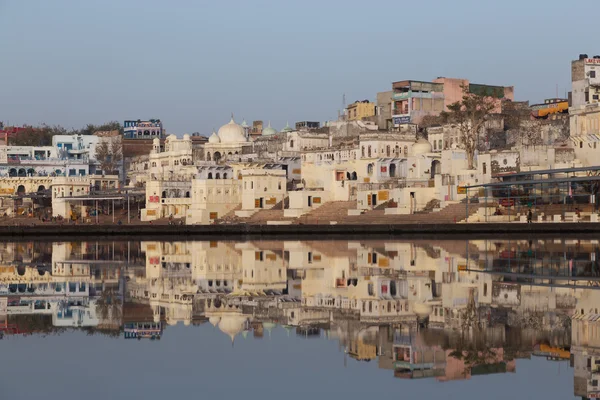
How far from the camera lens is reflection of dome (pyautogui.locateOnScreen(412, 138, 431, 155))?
228 feet

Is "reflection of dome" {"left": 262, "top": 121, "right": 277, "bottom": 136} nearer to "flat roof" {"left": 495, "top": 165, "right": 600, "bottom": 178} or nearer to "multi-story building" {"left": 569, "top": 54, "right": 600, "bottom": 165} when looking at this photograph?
"multi-story building" {"left": 569, "top": 54, "right": 600, "bottom": 165}

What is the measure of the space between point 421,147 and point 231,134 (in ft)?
76.7

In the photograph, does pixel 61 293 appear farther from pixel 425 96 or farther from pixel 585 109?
pixel 425 96

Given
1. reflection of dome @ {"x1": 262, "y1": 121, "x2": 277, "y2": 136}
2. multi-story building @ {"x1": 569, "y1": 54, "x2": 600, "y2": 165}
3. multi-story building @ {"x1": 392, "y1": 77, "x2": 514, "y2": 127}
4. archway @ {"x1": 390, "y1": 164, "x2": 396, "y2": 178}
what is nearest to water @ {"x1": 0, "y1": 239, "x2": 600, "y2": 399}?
multi-story building @ {"x1": 569, "y1": 54, "x2": 600, "y2": 165}

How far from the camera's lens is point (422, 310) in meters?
16.8

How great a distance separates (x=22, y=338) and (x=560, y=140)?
5620 cm

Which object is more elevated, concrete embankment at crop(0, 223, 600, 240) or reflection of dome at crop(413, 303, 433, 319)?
concrete embankment at crop(0, 223, 600, 240)

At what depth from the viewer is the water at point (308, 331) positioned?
1109 centimetres

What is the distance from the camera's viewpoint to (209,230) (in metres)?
58.3

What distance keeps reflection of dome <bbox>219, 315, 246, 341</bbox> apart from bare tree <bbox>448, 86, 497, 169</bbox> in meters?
47.0

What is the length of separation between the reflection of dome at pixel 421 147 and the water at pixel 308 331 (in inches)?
1616

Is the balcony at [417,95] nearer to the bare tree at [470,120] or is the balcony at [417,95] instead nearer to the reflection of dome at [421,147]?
the bare tree at [470,120]

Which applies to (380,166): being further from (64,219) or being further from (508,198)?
(64,219)

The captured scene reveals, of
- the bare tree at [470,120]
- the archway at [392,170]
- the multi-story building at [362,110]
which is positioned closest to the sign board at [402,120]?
the bare tree at [470,120]
